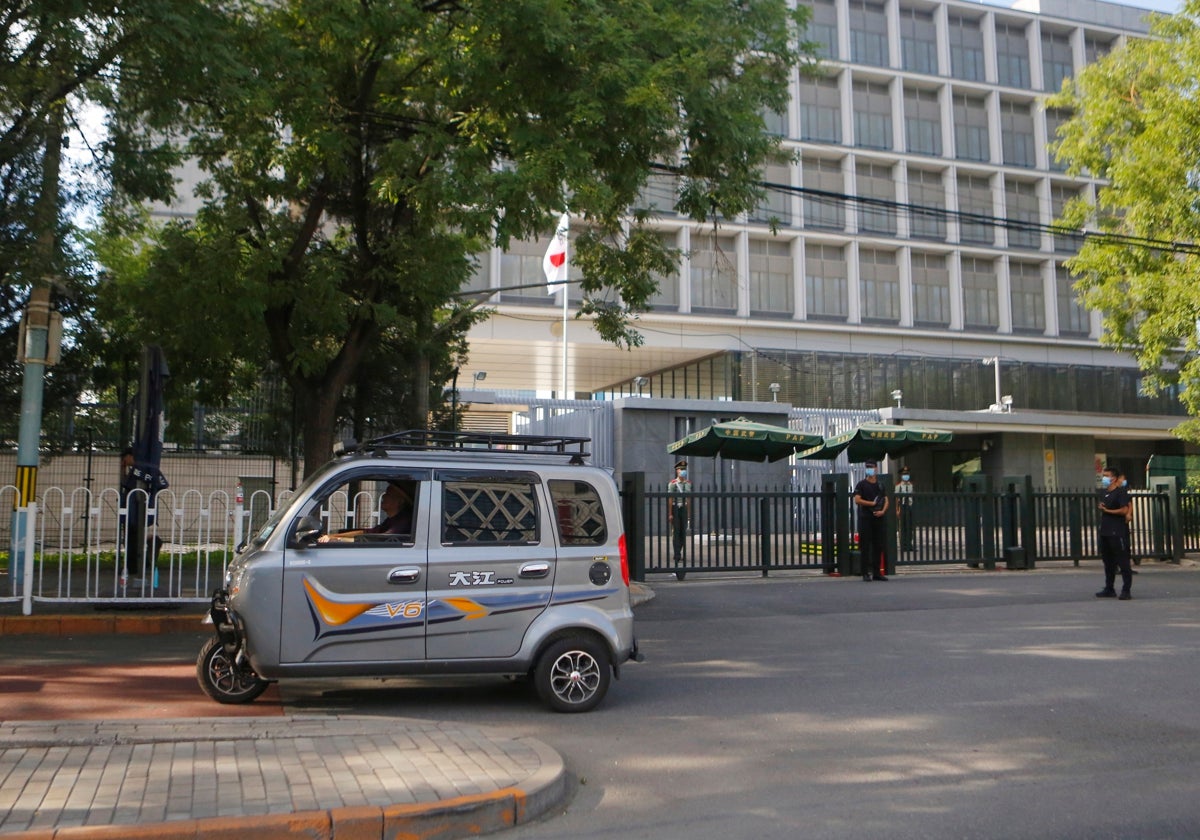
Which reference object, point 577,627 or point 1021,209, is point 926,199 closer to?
point 1021,209

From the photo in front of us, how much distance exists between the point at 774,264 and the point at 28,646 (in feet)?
118

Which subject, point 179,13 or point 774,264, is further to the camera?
point 774,264

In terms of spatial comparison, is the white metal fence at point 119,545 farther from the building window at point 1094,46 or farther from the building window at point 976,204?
the building window at point 1094,46

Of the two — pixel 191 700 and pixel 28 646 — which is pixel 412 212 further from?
pixel 191 700

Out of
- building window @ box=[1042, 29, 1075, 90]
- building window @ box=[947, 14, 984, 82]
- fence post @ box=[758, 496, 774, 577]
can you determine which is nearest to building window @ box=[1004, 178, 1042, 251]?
building window @ box=[1042, 29, 1075, 90]

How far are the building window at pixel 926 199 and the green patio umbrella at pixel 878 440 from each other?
88.5 feet

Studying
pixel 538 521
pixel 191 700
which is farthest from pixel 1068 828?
pixel 191 700

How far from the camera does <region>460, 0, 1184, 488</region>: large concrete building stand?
41344mm

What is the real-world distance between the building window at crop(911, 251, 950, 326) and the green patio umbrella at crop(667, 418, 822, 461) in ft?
88.9

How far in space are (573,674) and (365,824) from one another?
2859 mm

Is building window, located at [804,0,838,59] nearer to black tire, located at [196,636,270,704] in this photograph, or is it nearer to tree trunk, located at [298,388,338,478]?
tree trunk, located at [298,388,338,478]

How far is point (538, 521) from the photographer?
24.7 ft

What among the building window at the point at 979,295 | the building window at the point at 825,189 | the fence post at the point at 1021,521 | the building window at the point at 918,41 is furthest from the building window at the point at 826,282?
the fence post at the point at 1021,521

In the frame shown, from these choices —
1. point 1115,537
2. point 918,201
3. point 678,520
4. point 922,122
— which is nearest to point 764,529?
point 678,520
